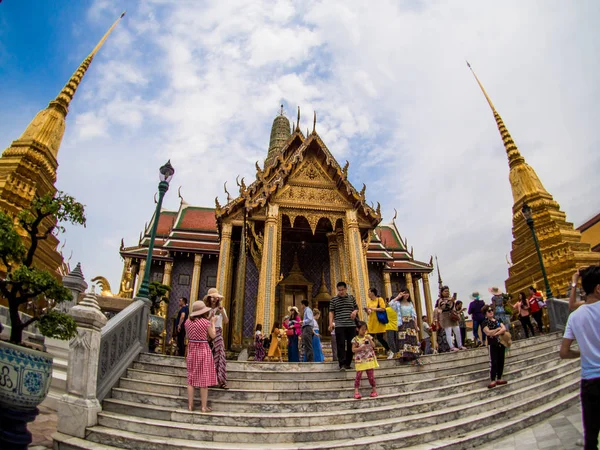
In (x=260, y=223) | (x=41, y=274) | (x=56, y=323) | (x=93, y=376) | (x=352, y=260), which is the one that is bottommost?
(x=93, y=376)

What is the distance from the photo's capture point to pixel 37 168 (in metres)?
12.1

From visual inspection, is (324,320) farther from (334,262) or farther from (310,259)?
(334,262)

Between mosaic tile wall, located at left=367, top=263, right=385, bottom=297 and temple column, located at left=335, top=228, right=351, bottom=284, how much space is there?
5.98 meters

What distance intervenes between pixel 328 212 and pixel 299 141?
3591 millimetres

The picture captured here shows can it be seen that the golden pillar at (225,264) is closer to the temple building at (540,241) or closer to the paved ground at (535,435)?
the paved ground at (535,435)

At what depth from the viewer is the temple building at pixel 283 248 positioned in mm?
11031

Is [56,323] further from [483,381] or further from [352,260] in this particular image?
[352,260]

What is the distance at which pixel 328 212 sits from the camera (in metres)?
11.7

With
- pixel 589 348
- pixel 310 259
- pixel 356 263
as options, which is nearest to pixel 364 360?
pixel 589 348

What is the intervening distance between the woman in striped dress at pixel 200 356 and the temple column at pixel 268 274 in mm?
5048

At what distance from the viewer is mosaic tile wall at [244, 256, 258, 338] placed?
539 inches

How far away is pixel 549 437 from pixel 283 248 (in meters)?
11.7

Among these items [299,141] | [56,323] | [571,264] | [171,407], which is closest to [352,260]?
[299,141]

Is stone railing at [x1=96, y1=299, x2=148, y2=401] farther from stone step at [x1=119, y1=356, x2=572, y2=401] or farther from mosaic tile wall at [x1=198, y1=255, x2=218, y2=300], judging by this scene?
mosaic tile wall at [x1=198, y1=255, x2=218, y2=300]
